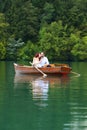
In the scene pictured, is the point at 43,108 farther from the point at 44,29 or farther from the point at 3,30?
the point at 3,30

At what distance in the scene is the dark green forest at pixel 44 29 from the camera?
168 ft

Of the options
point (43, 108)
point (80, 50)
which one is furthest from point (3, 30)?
point (43, 108)

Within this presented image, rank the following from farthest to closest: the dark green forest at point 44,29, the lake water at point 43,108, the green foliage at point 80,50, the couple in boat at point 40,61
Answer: the dark green forest at point 44,29 → the green foliage at point 80,50 → the couple in boat at point 40,61 → the lake water at point 43,108

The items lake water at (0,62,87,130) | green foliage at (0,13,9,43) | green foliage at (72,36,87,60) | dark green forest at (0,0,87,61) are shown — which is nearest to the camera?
lake water at (0,62,87,130)

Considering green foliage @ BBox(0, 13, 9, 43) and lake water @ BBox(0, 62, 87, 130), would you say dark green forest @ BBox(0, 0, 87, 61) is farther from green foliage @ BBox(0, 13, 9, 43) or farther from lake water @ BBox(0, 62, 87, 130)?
lake water @ BBox(0, 62, 87, 130)

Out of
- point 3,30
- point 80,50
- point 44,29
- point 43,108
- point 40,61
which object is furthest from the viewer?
point 3,30

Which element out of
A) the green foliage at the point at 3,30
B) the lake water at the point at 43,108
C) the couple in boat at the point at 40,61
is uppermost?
the green foliage at the point at 3,30

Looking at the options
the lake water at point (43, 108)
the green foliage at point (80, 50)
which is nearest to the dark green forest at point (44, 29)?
the green foliage at point (80, 50)

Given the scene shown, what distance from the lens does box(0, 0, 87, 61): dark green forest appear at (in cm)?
5106

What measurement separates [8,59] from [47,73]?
24868 millimetres

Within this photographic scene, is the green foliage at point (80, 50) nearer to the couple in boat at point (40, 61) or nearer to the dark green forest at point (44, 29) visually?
the dark green forest at point (44, 29)

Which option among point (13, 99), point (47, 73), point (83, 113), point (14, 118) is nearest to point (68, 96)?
point (13, 99)

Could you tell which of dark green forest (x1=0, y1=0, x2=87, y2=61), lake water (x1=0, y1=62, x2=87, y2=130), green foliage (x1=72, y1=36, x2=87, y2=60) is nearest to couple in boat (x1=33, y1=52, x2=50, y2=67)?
lake water (x1=0, y1=62, x2=87, y2=130)

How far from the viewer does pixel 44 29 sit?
5178cm
